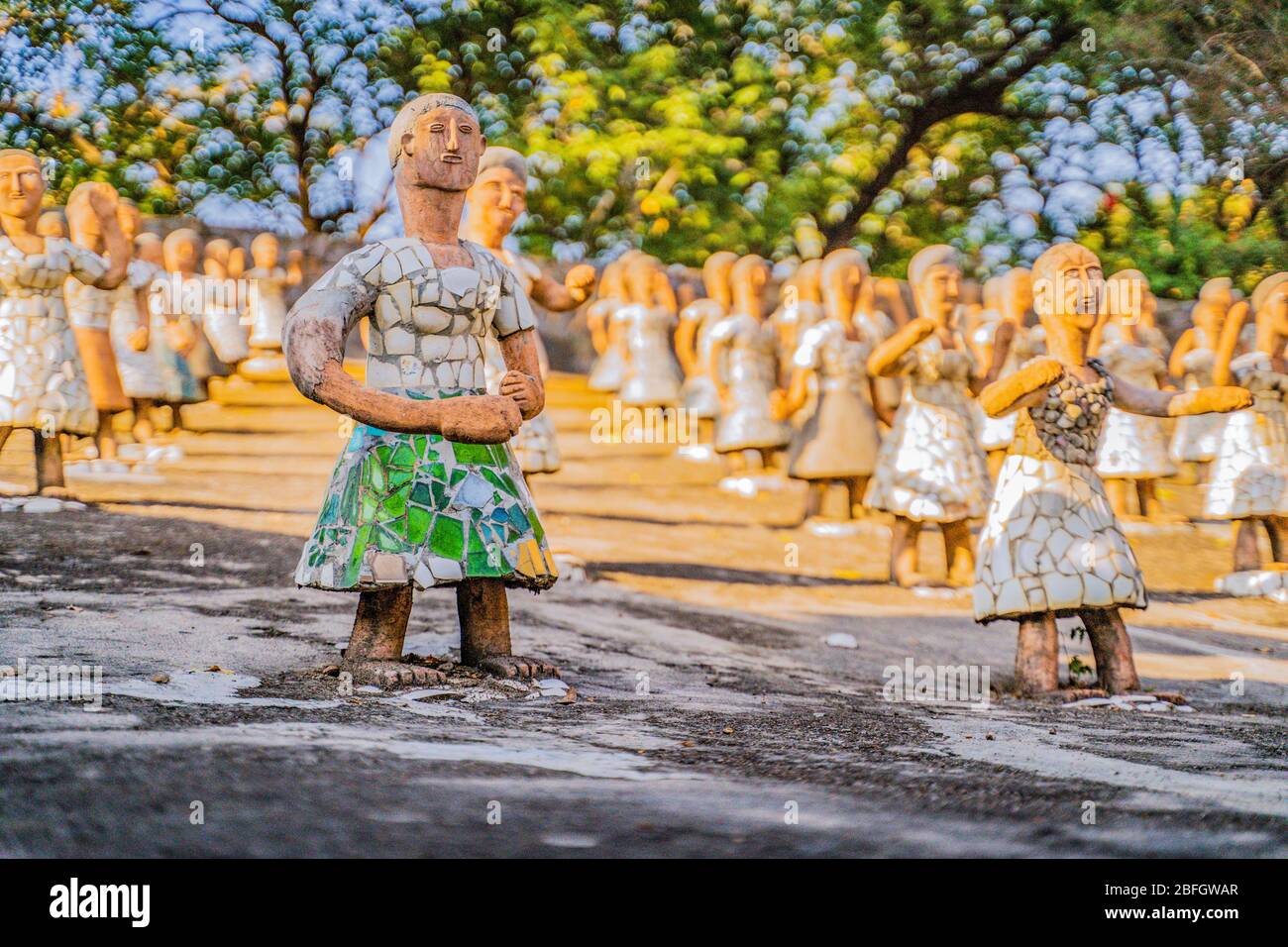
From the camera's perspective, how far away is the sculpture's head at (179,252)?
1027cm

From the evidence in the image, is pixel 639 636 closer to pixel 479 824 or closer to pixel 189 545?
pixel 189 545

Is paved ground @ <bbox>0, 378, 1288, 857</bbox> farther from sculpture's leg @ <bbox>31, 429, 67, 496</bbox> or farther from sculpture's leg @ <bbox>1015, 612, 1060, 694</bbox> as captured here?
sculpture's leg @ <bbox>31, 429, 67, 496</bbox>

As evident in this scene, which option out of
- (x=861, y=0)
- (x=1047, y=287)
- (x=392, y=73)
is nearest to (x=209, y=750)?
(x=1047, y=287)

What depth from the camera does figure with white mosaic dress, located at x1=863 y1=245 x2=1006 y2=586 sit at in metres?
8.30

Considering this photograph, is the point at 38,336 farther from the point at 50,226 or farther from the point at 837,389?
the point at 837,389

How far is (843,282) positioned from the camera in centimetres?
971

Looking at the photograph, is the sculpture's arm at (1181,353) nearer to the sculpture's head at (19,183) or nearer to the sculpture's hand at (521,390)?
the sculpture's hand at (521,390)

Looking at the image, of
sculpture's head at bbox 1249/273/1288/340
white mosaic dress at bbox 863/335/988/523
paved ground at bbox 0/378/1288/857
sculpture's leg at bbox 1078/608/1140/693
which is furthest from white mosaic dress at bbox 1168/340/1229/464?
sculpture's leg at bbox 1078/608/1140/693

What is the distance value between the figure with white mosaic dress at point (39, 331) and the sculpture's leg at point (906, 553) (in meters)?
4.87

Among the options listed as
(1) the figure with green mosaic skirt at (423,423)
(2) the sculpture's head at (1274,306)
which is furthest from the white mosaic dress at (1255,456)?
(1) the figure with green mosaic skirt at (423,423)

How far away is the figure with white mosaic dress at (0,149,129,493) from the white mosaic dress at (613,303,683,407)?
5131 millimetres

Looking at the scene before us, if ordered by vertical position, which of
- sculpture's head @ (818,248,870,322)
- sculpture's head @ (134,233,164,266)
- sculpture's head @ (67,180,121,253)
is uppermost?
sculpture's head @ (134,233,164,266)

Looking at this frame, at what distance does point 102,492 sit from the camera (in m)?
8.73

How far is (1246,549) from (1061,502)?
157 inches
